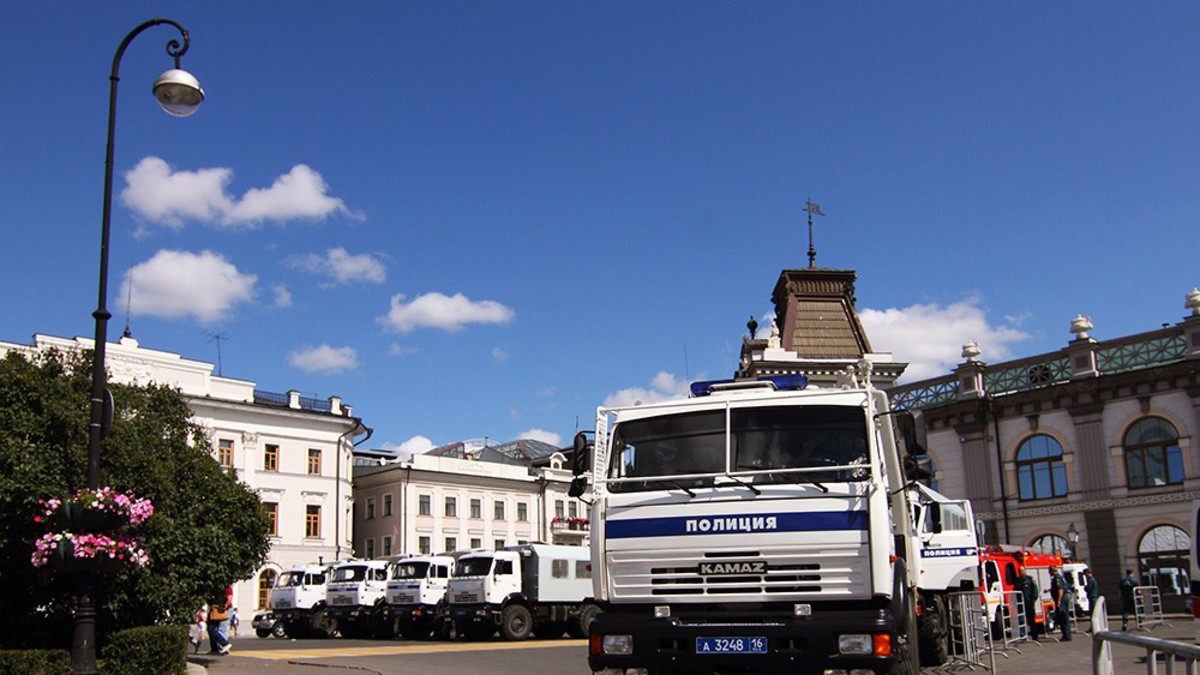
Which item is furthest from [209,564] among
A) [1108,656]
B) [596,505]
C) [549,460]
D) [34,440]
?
[549,460]

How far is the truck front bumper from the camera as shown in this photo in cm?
934

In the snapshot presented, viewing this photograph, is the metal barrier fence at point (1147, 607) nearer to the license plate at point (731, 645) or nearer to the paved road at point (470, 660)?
the paved road at point (470, 660)

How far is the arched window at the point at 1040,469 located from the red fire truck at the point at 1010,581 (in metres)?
9.56

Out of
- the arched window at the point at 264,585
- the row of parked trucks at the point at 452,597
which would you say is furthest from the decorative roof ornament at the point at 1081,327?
the arched window at the point at 264,585

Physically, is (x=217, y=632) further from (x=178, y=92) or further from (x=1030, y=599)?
(x=1030, y=599)

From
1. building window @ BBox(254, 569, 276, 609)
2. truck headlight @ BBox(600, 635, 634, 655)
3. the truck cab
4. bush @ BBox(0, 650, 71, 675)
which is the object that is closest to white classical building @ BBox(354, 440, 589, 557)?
building window @ BBox(254, 569, 276, 609)

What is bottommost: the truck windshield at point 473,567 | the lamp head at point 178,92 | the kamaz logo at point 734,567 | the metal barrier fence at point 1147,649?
the metal barrier fence at point 1147,649

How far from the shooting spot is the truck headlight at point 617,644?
10.1 metres

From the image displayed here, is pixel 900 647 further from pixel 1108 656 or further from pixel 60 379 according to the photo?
pixel 60 379

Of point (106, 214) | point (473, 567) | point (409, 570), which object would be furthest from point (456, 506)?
point (106, 214)

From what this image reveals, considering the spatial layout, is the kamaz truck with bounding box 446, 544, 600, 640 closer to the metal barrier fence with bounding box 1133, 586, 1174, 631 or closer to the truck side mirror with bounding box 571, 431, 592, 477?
the metal barrier fence with bounding box 1133, 586, 1174, 631

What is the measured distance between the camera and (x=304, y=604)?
36.4m

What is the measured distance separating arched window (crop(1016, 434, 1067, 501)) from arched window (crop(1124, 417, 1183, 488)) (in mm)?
2455

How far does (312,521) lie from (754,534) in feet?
168
